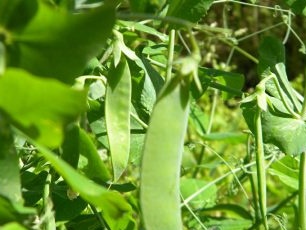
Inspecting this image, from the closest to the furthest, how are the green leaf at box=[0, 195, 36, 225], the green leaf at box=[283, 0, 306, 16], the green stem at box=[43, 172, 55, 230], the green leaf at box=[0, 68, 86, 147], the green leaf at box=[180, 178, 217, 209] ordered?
the green leaf at box=[0, 68, 86, 147]
the green leaf at box=[0, 195, 36, 225]
the green stem at box=[43, 172, 55, 230]
the green leaf at box=[283, 0, 306, 16]
the green leaf at box=[180, 178, 217, 209]

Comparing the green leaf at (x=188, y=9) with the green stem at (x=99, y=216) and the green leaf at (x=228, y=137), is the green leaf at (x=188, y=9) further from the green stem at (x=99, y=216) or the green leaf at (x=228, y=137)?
the green leaf at (x=228, y=137)

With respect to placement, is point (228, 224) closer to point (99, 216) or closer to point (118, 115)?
point (99, 216)

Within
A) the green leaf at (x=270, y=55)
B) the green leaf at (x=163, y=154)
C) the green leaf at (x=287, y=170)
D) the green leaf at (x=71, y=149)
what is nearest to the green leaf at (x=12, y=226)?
the green leaf at (x=163, y=154)

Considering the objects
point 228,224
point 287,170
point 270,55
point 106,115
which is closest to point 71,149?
point 106,115

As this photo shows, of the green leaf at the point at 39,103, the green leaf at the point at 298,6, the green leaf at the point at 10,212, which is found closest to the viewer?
the green leaf at the point at 39,103

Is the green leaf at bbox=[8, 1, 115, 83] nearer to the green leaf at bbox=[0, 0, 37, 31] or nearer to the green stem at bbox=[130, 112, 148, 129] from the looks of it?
the green leaf at bbox=[0, 0, 37, 31]

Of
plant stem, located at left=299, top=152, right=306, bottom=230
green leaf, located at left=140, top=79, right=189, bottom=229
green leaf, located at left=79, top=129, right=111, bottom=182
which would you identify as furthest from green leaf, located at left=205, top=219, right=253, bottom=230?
green leaf, located at left=140, top=79, right=189, bottom=229

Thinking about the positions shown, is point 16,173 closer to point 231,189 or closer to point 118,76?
point 118,76
